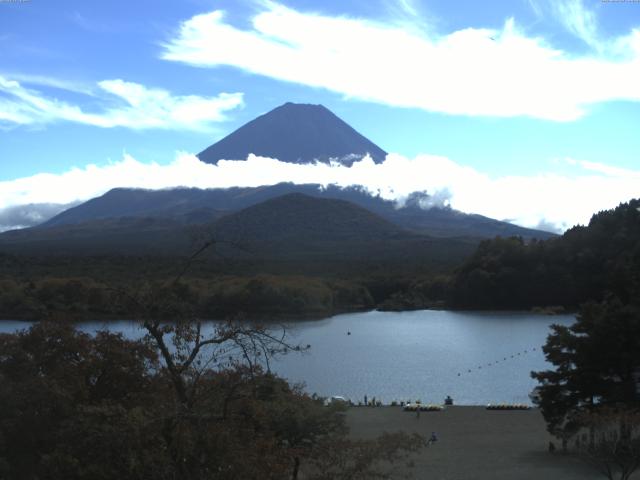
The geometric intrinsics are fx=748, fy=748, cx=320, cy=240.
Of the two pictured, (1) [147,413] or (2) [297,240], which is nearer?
(1) [147,413]

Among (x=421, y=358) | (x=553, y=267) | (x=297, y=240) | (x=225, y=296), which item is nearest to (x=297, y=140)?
(x=297, y=240)

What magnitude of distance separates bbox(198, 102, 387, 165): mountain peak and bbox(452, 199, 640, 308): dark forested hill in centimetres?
9471

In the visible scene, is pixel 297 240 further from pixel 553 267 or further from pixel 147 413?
pixel 147 413

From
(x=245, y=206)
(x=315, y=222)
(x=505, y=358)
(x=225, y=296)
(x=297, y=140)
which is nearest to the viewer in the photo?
(x=505, y=358)

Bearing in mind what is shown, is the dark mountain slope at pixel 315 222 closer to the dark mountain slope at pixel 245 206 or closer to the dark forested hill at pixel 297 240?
the dark forested hill at pixel 297 240

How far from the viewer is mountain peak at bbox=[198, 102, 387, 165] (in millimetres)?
148125

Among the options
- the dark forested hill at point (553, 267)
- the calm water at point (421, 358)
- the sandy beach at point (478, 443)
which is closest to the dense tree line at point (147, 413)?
the sandy beach at point (478, 443)

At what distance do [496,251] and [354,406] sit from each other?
35240 mm

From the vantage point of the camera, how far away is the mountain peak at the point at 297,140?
14812cm

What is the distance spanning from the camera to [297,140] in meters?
151

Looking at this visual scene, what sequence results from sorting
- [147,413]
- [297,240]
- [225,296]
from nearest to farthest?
[147,413], [225,296], [297,240]

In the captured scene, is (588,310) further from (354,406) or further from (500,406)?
(354,406)

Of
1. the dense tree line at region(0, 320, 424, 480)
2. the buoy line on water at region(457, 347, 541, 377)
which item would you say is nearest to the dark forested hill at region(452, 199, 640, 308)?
the buoy line on water at region(457, 347, 541, 377)

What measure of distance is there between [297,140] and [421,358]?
12508cm
